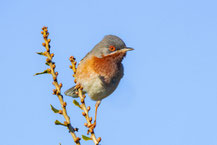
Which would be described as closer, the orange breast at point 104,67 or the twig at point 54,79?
the twig at point 54,79

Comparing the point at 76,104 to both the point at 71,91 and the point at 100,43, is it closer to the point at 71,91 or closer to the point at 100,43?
the point at 100,43

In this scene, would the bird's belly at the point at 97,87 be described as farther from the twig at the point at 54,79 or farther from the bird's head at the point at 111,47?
the twig at the point at 54,79

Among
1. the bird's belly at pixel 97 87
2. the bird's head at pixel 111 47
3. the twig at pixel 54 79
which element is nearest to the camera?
the twig at pixel 54 79

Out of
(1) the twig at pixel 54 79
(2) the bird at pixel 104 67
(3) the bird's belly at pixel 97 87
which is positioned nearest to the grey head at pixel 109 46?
(2) the bird at pixel 104 67

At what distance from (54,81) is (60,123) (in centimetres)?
51

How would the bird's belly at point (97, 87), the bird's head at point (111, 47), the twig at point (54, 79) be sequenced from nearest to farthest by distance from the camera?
the twig at point (54, 79), the bird's head at point (111, 47), the bird's belly at point (97, 87)

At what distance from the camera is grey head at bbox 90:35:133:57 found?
6449 millimetres

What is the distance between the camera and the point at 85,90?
6.78m

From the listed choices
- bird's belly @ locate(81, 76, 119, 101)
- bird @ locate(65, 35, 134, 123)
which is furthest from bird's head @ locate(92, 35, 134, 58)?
bird's belly @ locate(81, 76, 119, 101)

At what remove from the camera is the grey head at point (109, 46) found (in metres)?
6.45

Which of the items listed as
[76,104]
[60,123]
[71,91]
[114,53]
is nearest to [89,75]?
[114,53]

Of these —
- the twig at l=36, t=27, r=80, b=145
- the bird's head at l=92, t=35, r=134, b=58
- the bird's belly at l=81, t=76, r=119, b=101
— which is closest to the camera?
the twig at l=36, t=27, r=80, b=145

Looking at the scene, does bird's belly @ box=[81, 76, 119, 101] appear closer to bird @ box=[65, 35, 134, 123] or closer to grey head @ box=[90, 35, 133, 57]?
bird @ box=[65, 35, 134, 123]

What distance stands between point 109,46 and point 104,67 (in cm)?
47
